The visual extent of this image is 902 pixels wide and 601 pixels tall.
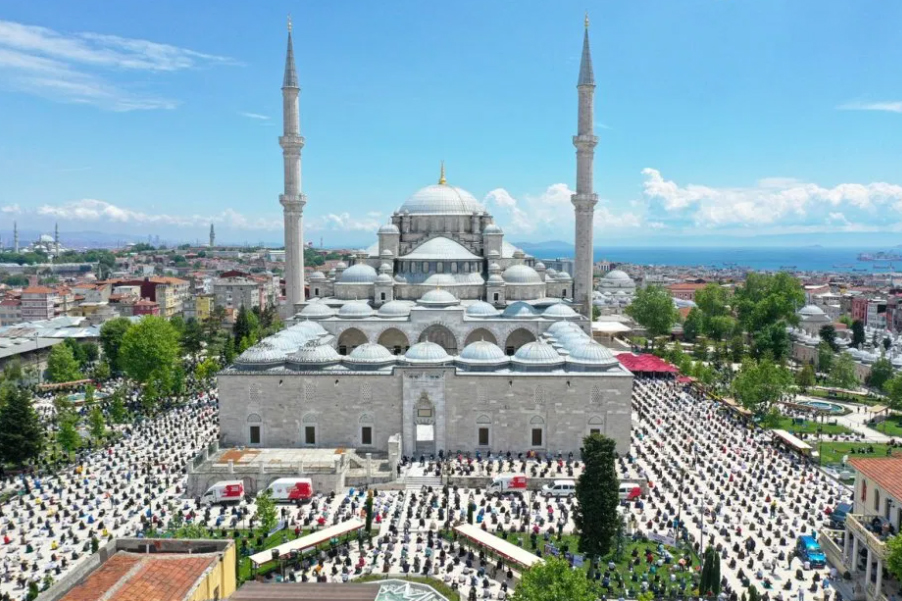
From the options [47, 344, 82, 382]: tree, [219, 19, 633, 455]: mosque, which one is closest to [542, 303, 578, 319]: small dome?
[219, 19, 633, 455]: mosque

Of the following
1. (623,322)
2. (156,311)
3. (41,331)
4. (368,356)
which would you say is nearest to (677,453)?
(368,356)

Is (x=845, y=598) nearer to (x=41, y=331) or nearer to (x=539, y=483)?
(x=539, y=483)

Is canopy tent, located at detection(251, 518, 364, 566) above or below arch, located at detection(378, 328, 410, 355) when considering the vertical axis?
below

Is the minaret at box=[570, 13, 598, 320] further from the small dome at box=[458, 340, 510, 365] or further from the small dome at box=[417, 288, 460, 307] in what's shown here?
the small dome at box=[458, 340, 510, 365]

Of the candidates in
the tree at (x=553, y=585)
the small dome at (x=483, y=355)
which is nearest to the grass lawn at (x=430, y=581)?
the tree at (x=553, y=585)

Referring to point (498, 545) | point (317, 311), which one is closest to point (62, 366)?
point (317, 311)

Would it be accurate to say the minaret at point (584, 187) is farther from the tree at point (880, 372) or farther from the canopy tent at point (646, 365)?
the tree at point (880, 372)
